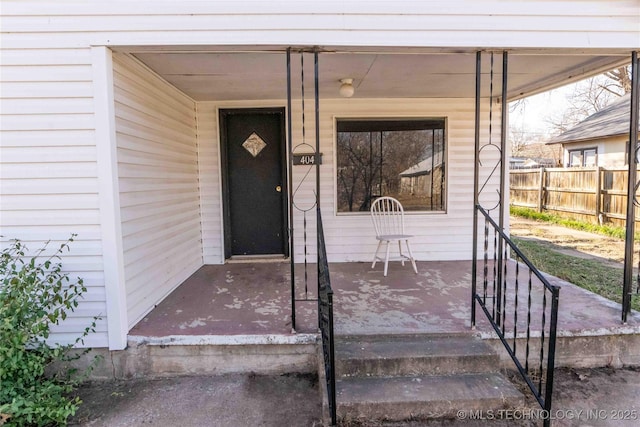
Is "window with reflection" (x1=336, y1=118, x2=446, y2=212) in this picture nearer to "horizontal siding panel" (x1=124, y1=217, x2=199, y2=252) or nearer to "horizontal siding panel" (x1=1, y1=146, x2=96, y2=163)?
"horizontal siding panel" (x1=124, y1=217, x2=199, y2=252)

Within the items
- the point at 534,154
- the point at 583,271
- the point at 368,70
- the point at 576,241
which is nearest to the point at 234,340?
the point at 368,70

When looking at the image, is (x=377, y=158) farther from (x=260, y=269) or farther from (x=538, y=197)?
(x=538, y=197)

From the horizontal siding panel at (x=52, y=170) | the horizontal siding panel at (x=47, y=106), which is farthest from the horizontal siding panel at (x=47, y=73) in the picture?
the horizontal siding panel at (x=52, y=170)

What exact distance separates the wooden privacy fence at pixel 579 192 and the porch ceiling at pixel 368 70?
5.53 metres

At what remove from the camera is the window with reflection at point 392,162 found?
14.9ft

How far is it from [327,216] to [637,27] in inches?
124

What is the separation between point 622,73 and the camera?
1345 centimetres

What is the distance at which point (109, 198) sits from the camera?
2508 mm

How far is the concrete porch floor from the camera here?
263 cm

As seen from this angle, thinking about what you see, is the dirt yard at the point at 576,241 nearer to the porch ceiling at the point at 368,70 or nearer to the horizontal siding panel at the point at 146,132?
the porch ceiling at the point at 368,70

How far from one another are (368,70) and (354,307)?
2.00m

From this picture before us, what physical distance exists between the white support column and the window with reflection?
8.52 ft

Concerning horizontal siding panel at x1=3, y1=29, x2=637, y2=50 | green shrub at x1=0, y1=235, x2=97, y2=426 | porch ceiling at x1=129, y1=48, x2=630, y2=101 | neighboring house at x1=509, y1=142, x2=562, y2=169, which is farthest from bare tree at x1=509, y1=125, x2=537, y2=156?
green shrub at x1=0, y1=235, x2=97, y2=426

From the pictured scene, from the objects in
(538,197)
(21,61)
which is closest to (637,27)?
(21,61)
